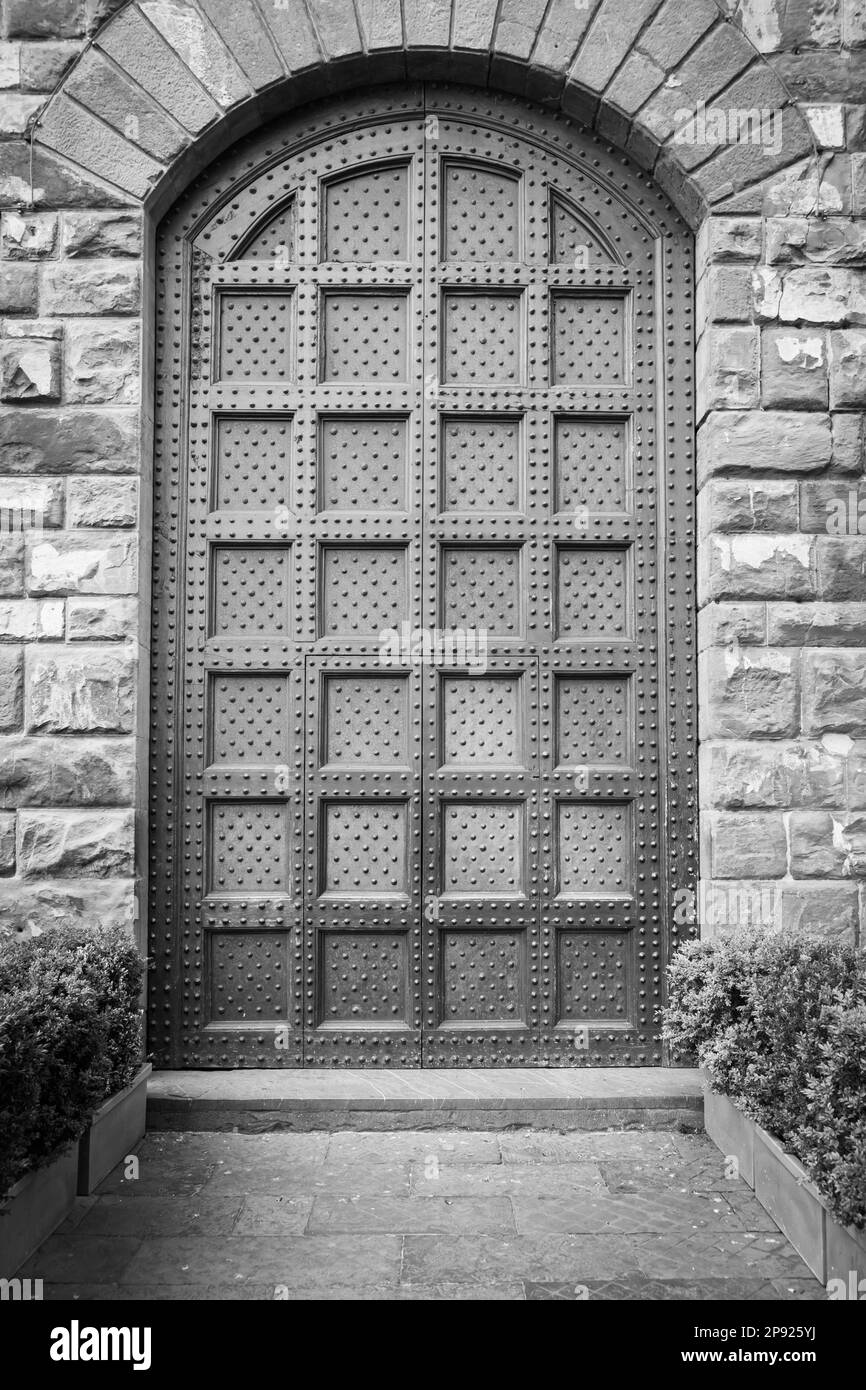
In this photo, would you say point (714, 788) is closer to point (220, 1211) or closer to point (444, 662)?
point (444, 662)

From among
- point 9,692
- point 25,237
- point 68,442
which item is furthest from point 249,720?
point 25,237

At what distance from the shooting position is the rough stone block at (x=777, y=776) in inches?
172

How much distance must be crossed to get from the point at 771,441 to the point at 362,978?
3013mm

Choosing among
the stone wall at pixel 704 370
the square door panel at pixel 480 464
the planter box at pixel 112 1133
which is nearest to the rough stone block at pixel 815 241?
the stone wall at pixel 704 370

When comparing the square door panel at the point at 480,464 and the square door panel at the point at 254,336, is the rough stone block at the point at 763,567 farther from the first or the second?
the square door panel at the point at 254,336

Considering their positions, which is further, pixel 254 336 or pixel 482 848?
pixel 254 336

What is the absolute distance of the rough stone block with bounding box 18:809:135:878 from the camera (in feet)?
14.2

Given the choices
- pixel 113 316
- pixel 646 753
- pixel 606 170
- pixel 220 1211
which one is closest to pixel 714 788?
pixel 646 753

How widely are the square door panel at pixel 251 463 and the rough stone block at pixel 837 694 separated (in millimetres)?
2508

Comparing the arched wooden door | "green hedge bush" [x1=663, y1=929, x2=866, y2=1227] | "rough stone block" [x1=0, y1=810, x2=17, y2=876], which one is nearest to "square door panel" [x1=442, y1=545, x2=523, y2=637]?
the arched wooden door

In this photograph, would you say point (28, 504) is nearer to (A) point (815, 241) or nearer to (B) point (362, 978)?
(B) point (362, 978)

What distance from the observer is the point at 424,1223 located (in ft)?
11.1

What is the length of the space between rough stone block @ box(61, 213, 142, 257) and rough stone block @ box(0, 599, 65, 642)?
62.2 inches

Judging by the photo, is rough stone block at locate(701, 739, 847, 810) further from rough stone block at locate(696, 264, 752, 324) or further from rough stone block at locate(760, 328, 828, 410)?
rough stone block at locate(696, 264, 752, 324)
